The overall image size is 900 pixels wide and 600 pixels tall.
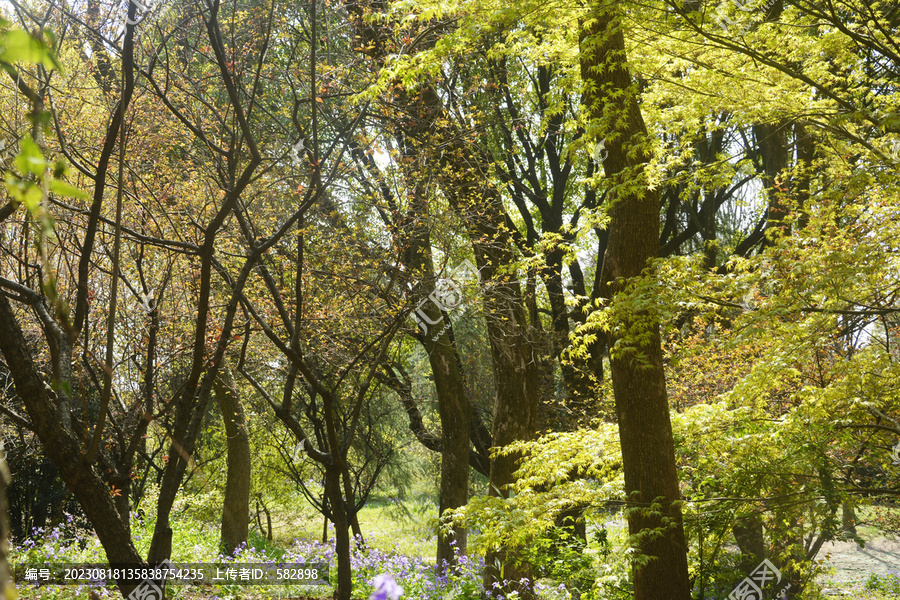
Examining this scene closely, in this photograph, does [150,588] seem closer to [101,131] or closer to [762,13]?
[101,131]

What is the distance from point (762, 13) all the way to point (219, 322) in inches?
212

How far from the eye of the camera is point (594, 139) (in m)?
4.65

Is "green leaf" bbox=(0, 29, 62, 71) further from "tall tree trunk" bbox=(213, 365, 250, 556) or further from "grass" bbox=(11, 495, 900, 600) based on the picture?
"tall tree trunk" bbox=(213, 365, 250, 556)

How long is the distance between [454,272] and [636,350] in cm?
238

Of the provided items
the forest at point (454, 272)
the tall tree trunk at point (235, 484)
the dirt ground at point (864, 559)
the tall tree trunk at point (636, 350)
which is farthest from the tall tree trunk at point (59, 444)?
the dirt ground at point (864, 559)

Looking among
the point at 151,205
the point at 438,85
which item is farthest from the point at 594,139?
the point at 151,205

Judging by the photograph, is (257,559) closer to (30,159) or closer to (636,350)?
(636,350)

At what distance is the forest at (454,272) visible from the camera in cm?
365

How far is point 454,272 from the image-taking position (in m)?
6.25

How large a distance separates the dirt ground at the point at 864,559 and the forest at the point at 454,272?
9525mm

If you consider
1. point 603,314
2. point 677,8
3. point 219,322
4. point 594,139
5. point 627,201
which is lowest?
point 603,314

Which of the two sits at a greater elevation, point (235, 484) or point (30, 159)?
point (30, 159)

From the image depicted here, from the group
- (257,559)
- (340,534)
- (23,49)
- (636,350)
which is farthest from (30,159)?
(257,559)

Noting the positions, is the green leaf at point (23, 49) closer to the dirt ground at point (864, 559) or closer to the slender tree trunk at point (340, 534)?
the slender tree trunk at point (340, 534)
